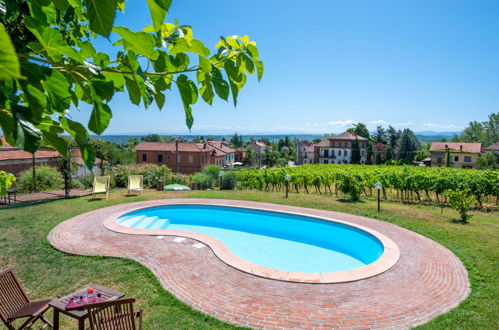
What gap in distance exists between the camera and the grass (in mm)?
4512

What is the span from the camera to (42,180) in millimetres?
16344

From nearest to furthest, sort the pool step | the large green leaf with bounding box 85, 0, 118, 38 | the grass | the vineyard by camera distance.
→ the large green leaf with bounding box 85, 0, 118, 38 → the grass → the pool step → the vineyard

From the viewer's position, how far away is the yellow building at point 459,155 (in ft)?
185

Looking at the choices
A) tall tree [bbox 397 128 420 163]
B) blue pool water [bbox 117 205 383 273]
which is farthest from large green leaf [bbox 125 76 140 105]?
tall tree [bbox 397 128 420 163]

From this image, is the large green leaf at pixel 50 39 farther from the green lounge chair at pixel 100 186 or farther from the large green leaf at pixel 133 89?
the green lounge chair at pixel 100 186

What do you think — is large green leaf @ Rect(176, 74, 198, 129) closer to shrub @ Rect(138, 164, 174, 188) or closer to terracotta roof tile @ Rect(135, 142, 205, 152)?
shrub @ Rect(138, 164, 174, 188)

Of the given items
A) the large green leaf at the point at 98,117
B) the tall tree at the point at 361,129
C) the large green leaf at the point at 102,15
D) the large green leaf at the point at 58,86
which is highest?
the tall tree at the point at 361,129

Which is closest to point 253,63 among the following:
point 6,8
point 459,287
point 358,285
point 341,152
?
point 6,8

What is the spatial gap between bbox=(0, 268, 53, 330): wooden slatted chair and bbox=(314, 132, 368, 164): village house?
64180mm

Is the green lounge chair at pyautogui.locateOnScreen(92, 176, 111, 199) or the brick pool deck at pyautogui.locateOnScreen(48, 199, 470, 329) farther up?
the green lounge chair at pyautogui.locateOnScreen(92, 176, 111, 199)

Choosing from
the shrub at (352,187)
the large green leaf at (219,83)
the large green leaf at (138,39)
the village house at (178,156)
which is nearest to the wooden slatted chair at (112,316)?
the large green leaf at (219,83)

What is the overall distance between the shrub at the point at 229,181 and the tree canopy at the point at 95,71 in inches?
690

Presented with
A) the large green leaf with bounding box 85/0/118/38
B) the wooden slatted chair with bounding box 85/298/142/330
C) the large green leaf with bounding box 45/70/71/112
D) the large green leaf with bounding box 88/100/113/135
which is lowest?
the wooden slatted chair with bounding box 85/298/142/330

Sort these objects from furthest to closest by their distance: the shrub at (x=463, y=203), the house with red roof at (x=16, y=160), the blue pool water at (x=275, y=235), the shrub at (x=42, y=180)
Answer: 1. the house with red roof at (x=16, y=160)
2. the shrub at (x=42, y=180)
3. the shrub at (x=463, y=203)
4. the blue pool water at (x=275, y=235)
